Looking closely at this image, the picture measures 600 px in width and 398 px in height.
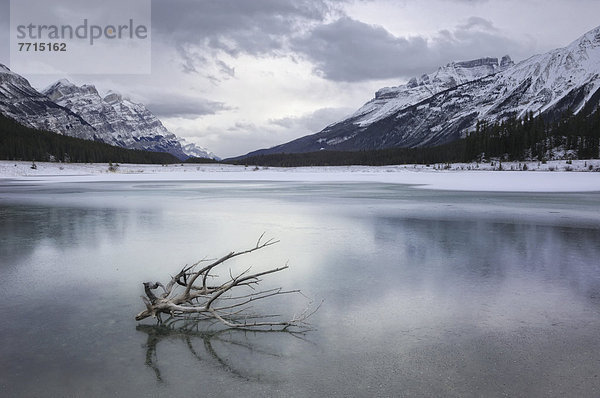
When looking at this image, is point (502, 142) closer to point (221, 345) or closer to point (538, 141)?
point (538, 141)

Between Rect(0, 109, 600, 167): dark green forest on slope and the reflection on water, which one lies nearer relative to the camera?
the reflection on water

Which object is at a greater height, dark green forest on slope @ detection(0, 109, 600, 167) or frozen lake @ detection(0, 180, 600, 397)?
dark green forest on slope @ detection(0, 109, 600, 167)

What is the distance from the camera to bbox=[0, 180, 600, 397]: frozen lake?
4.00m

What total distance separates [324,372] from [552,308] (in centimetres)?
372

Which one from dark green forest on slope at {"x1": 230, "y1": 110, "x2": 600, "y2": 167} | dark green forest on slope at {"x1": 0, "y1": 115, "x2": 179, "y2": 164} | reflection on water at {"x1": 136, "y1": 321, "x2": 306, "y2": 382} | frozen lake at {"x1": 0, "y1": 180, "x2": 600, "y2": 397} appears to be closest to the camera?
frozen lake at {"x1": 0, "y1": 180, "x2": 600, "y2": 397}

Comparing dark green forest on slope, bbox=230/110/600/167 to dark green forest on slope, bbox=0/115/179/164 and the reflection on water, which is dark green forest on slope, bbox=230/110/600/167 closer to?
the reflection on water

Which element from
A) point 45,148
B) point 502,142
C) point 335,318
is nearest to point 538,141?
point 502,142

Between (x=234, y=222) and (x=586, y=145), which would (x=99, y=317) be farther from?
(x=586, y=145)

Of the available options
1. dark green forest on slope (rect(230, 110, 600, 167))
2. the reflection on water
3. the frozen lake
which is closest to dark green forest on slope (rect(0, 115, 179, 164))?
dark green forest on slope (rect(230, 110, 600, 167))

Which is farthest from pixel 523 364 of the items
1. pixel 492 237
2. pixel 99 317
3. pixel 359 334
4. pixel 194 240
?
pixel 194 240

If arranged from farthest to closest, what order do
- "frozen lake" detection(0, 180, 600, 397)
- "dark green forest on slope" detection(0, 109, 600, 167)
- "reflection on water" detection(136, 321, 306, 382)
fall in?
"dark green forest on slope" detection(0, 109, 600, 167) < "reflection on water" detection(136, 321, 306, 382) < "frozen lake" detection(0, 180, 600, 397)

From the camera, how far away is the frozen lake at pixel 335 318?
4.00m

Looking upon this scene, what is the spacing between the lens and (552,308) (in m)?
5.89

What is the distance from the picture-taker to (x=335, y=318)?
5598 millimetres
